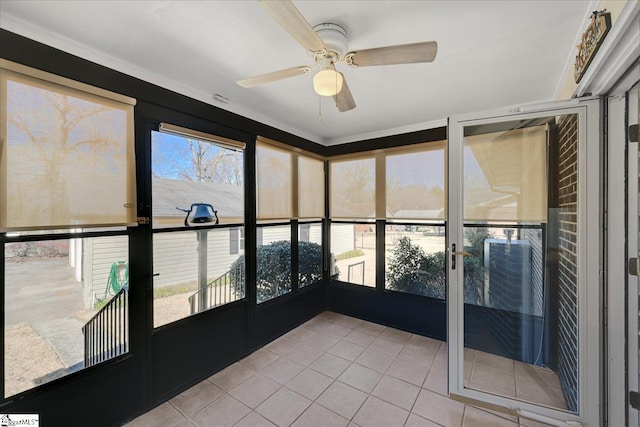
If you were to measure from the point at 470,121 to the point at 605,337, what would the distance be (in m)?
1.71

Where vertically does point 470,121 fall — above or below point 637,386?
above

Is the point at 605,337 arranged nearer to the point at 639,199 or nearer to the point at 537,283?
the point at 537,283

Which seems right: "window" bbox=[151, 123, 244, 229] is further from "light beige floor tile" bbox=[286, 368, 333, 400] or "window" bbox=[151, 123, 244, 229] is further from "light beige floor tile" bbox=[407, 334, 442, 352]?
"light beige floor tile" bbox=[407, 334, 442, 352]

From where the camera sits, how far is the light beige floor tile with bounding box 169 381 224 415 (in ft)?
6.68

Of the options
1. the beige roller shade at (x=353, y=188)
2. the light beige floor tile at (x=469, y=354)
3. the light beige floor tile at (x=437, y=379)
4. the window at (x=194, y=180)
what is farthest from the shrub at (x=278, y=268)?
the light beige floor tile at (x=469, y=354)

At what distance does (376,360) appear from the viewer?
8.79ft

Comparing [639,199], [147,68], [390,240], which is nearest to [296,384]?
[390,240]

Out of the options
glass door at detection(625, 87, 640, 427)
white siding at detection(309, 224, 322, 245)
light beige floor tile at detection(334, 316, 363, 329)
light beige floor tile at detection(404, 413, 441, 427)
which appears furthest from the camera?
white siding at detection(309, 224, 322, 245)

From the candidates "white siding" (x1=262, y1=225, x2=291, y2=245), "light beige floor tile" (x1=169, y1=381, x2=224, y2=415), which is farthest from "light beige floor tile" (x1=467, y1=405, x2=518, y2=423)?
"white siding" (x1=262, y1=225, x2=291, y2=245)

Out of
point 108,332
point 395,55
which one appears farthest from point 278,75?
point 108,332

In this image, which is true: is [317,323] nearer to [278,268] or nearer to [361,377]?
[278,268]

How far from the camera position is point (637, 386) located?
1.43m

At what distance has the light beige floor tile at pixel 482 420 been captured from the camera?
186 cm

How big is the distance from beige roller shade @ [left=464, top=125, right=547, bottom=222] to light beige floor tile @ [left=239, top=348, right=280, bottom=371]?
7.73 ft
